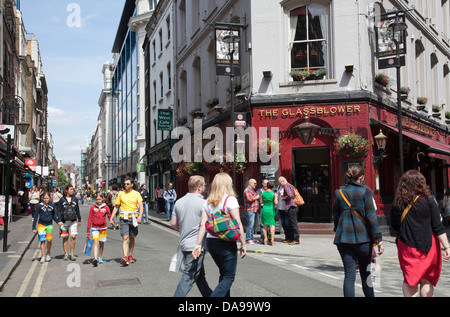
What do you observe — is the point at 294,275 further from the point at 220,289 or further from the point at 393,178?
the point at 393,178

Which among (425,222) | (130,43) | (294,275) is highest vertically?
(130,43)

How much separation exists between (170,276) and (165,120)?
20077 mm

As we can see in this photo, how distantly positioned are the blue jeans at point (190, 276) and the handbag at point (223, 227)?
0.47 meters

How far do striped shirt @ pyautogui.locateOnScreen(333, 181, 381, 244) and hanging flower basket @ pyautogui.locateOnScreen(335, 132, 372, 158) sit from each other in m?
9.25

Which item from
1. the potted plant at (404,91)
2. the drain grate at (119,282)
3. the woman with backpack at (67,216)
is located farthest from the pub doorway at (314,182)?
the drain grate at (119,282)

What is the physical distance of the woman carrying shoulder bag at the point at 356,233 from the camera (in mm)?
5438

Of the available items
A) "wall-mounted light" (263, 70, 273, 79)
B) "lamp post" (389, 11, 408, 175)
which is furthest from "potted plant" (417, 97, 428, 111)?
"wall-mounted light" (263, 70, 273, 79)

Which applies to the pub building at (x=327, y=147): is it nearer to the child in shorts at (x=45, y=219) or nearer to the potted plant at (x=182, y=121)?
the child in shorts at (x=45, y=219)

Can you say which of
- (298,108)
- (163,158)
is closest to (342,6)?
(298,108)

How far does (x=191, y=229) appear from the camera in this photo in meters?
5.46

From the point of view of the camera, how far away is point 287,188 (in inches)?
503

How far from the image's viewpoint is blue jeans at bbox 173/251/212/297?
5136 millimetres
